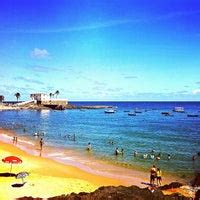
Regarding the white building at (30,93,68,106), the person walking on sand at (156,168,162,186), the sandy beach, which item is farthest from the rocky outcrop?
the white building at (30,93,68,106)

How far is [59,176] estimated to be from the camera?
113 feet

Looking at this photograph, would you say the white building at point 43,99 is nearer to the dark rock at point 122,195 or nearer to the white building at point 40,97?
the white building at point 40,97

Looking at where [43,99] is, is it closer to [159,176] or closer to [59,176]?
[59,176]

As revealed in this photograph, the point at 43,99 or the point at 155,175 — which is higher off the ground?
the point at 43,99

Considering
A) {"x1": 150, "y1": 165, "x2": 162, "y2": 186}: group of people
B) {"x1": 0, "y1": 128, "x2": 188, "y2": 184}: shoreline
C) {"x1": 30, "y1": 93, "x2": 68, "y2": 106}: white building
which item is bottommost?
{"x1": 0, "y1": 128, "x2": 188, "y2": 184}: shoreline

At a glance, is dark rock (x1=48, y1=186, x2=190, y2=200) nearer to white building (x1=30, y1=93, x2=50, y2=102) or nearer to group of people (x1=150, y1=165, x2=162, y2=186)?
group of people (x1=150, y1=165, x2=162, y2=186)

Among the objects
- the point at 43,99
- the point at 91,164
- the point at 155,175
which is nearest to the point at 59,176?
the point at 91,164

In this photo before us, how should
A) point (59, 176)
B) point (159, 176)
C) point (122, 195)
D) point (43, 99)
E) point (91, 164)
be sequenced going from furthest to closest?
point (43, 99), point (91, 164), point (59, 176), point (159, 176), point (122, 195)

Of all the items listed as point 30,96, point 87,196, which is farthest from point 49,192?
point 30,96

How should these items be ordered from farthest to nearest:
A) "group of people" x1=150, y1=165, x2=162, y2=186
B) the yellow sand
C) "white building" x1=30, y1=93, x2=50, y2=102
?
"white building" x1=30, y1=93, x2=50, y2=102 < "group of people" x1=150, y1=165, x2=162, y2=186 < the yellow sand

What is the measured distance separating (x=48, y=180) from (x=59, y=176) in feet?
11.3

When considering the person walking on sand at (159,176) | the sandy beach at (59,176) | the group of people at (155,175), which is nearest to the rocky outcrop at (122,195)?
the sandy beach at (59,176)

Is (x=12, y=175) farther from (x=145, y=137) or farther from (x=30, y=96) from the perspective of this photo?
(x=30, y=96)

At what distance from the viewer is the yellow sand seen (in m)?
27.2
